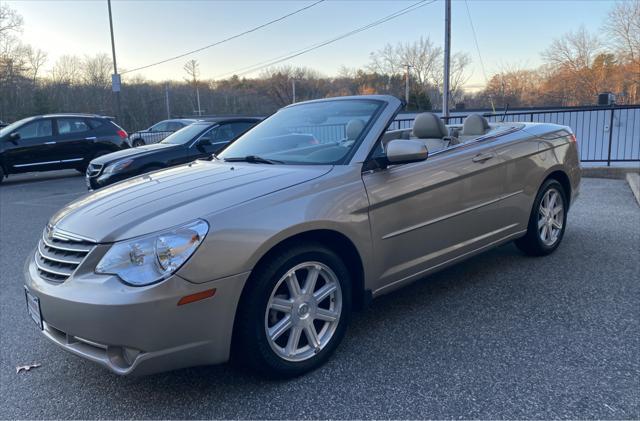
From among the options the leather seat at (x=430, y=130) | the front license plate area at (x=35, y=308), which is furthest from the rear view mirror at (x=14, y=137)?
the leather seat at (x=430, y=130)

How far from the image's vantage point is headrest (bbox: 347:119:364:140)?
3379 millimetres

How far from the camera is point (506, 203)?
4113 millimetres

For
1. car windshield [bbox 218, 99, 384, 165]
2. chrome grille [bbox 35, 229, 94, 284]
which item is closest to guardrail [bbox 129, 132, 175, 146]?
car windshield [bbox 218, 99, 384, 165]

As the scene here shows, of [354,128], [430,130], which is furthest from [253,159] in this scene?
[430,130]

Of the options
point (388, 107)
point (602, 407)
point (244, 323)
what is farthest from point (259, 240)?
point (602, 407)

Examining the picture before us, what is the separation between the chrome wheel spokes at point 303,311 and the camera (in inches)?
106

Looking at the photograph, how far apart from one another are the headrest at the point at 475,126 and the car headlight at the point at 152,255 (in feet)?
10.3

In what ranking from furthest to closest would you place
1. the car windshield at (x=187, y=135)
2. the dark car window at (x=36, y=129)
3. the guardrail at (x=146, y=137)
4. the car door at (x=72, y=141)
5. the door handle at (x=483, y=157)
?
the guardrail at (x=146, y=137), the car door at (x=72, y=141), the dark car window at (x=36, y=129), the car windshield at (x=187, y=135), the door handle at (x=483, y=157)

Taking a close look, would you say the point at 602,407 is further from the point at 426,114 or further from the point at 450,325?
the point at 426,114

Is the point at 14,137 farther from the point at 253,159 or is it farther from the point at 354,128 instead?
the point at 354,128

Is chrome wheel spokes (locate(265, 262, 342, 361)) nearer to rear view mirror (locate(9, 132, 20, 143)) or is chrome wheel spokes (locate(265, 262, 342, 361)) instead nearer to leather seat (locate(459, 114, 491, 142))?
leather seat (locate(459, 114, 491, 142))

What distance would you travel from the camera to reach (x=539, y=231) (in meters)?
4.64

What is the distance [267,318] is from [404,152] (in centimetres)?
133

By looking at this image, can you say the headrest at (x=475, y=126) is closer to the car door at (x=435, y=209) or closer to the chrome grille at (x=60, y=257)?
the car door at (x=435, y=209)
